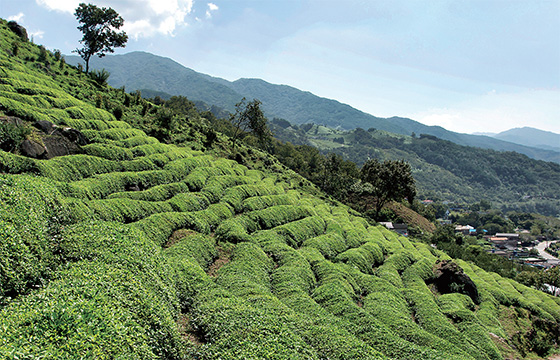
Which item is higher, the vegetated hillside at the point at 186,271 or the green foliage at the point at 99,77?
the green foliage at the point at 99,77

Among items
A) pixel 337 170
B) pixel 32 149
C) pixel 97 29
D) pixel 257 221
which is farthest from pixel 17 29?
pixel 337 170

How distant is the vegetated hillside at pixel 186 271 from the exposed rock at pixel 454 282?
0.14 m

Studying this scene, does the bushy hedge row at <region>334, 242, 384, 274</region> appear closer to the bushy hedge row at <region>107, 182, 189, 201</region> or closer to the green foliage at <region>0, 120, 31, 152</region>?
the bushy hedge row at <region>107, 182, 189, 201</region>

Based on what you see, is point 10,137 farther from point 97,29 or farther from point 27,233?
point 97,29

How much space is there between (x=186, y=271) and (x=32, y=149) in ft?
70.8

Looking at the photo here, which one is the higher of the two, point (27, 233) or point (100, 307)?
point (27, 233)

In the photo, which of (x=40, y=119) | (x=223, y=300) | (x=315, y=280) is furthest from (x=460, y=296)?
(x=40, y=119)

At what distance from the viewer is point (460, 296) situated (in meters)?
34.2

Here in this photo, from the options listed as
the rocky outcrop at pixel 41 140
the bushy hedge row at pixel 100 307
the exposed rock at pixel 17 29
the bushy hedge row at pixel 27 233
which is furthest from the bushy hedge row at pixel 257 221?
the exposed rock at pixel 17 29

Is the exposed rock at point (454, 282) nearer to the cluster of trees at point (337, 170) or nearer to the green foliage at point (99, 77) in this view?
the cluster of trees at point (337, 170)

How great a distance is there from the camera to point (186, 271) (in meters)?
19.2

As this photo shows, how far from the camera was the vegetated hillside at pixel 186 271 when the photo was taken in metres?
12.0

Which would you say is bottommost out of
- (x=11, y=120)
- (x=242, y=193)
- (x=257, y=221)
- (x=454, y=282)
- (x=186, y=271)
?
(x=454, y=282)

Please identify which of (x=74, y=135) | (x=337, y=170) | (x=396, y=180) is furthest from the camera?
(x=337, y=170)
